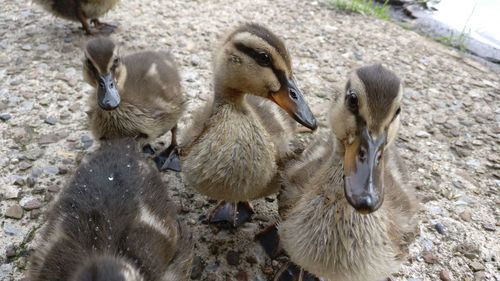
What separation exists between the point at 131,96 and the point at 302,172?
1.01 metres

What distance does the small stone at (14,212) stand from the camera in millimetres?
2006

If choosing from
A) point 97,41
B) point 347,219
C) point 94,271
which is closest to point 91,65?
point 97,41

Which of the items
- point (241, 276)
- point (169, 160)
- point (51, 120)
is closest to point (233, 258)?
point (241, 276)

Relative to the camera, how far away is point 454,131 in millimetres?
2756

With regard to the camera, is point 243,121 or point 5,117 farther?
point 5,117

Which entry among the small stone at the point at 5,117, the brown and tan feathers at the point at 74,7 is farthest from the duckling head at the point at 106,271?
the brown and tan feathers at the point at 74,7

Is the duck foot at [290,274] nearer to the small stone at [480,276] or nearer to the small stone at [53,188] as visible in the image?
the small stone at [480,276]

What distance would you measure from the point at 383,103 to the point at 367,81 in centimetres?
9

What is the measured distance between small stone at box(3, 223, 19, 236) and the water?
3.56 meters

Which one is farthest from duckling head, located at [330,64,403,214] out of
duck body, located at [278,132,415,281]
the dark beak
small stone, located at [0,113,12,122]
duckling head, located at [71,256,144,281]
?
small stone, located at [0,113,12,122]

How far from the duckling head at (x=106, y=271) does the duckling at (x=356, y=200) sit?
0.63 meters

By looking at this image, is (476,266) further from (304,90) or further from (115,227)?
(115,227)

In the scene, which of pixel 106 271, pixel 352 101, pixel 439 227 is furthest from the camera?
pixel 439 227

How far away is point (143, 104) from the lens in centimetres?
224
